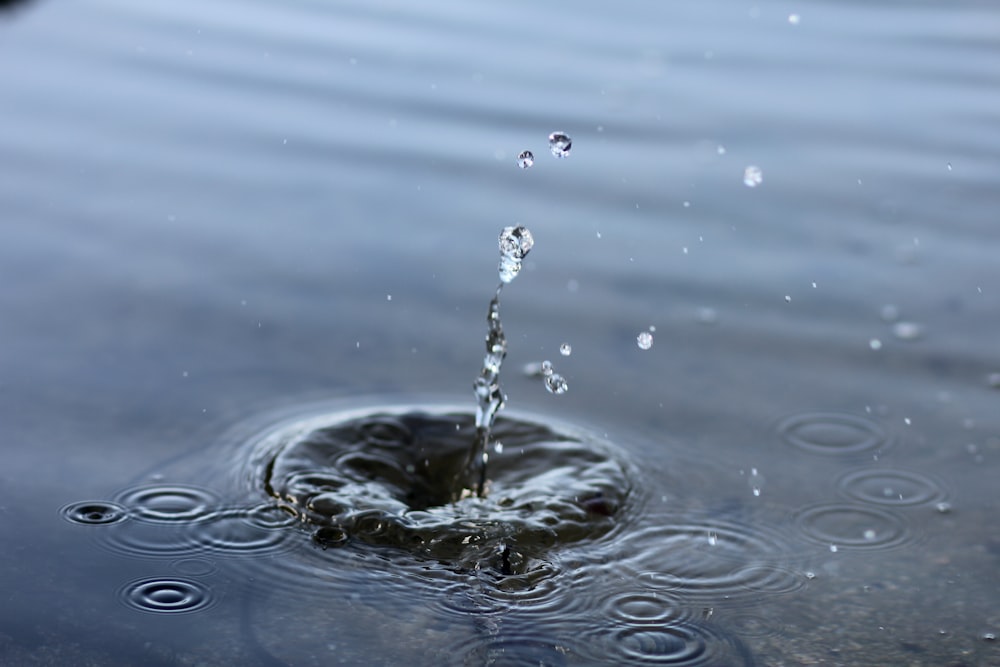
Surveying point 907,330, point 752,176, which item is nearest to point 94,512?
point 907,330

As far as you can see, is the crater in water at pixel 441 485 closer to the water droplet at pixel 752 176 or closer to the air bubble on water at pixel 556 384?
the air bubble on water at pixel 556 384

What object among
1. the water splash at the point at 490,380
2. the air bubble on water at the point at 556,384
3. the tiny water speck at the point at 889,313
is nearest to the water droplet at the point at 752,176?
the tiny water speck at the point at 889,313

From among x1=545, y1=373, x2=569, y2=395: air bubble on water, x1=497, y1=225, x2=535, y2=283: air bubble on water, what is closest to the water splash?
x1=497, y1=225, x2=535, y2=283: air bubble on water

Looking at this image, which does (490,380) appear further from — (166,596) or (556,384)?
(166,596)

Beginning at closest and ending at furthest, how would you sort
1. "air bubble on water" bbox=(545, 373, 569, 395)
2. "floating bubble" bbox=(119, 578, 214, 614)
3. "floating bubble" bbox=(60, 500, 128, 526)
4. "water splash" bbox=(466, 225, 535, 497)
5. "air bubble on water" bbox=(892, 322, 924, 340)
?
1. "floating bubble" bbox=(119, 578, 214, 614)
2. "floating bubble" bbox=(60, 500, 128, 526)
3. "water splash" bbox=(466, 225, 535, 497)
4. "air bubble on water" bbox=(545, 373, 569, 395)
5. "air bubble on water" bbox=(892, 322, 924, 340)

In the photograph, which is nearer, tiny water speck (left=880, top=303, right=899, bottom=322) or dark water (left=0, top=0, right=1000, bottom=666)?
dark water (left=0, top=0, right=1000, bottom=666)

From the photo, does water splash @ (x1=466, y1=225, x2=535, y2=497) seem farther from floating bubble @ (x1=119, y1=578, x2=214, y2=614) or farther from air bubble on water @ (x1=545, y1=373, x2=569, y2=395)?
floating bubble @ (x1=119, y1=578, x2=214, y2=614)
